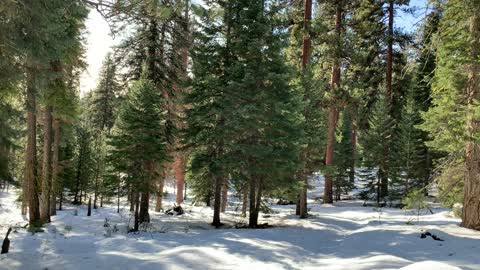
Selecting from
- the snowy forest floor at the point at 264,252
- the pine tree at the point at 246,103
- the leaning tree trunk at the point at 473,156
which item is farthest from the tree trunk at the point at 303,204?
the leaning tree trunk at the point at 473,156

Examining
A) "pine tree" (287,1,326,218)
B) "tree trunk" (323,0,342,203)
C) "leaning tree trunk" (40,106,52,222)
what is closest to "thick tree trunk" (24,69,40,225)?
"leaning tree trunk" (40,106,52,222)

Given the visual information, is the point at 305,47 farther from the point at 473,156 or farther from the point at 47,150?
the point at 47,150

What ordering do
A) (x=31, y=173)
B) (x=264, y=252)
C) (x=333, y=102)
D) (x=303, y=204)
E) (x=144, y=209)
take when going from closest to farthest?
(x=264, y=252), (x=31, y=173), (x=144, y=209), (x=303, y=204), (x=333, y=102)

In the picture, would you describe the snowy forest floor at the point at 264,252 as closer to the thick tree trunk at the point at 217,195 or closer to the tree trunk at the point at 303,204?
the thick tree trunk at the point at 217,195

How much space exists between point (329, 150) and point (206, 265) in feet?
57.4

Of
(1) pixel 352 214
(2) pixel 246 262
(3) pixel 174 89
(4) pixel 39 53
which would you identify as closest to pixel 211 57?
(3) pixel 174 89

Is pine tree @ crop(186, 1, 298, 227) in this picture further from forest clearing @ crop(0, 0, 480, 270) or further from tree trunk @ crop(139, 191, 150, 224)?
tree trunk @ crop(139, 191, 150, 224)

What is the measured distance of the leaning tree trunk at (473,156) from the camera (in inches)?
426

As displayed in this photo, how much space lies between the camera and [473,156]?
11.1 m

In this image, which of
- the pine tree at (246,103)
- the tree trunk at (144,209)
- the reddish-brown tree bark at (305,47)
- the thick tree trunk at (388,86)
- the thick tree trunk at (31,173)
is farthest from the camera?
the thick tree trunk at (388,86)

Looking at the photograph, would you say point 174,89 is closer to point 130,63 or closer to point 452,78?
point 130,63

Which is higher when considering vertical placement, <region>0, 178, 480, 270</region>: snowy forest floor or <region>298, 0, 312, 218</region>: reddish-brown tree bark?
<region>298, 0, 312, 218</region>: reddish-brown tree bark

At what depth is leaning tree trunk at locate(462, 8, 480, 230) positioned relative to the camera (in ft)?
35.5

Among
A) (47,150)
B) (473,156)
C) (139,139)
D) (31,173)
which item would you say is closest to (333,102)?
(473,156)
